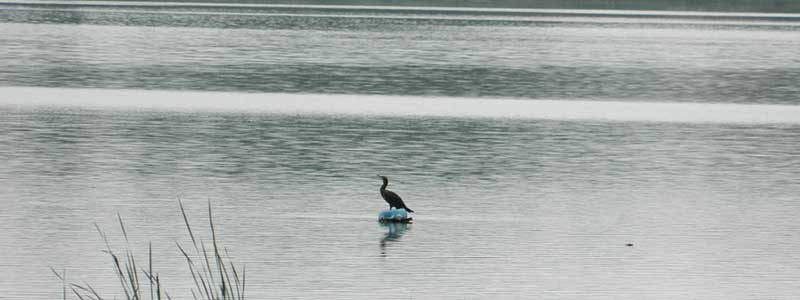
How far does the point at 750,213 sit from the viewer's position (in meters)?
8.30

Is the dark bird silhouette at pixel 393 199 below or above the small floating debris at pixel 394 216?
above

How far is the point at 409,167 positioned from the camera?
32.3 feet

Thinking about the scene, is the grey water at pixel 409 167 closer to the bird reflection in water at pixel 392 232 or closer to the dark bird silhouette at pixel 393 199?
the bird reflection in water at pixel 392 232

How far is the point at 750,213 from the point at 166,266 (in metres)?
3.13

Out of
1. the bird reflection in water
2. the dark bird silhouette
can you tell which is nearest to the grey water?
the bird reflection in water

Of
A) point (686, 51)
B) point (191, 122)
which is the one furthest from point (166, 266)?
point (686, 51)

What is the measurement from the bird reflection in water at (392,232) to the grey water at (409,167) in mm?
22

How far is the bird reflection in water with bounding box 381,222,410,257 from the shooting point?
7289mm

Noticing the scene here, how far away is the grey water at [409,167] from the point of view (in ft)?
21.9

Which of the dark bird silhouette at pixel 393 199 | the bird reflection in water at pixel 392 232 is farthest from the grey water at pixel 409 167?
the dark bird silhouette at pixel 393 199

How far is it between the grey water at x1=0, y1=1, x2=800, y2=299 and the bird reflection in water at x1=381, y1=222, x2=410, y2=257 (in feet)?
0.07

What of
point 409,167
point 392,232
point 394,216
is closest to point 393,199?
point 394,216

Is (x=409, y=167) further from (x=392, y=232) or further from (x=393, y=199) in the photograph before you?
(x=392, y=232)

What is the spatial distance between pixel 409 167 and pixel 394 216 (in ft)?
6.56
